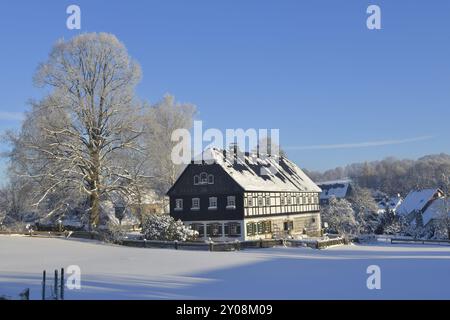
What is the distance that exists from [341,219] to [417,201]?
2375 centimetres

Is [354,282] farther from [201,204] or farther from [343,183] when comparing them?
[343,183]

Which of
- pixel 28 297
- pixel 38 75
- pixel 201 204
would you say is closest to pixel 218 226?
pixel 201 204

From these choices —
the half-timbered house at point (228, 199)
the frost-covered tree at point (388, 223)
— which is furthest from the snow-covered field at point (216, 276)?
the frost-covered tree at point (388, 223)

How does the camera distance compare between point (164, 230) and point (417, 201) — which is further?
point (417, 201)

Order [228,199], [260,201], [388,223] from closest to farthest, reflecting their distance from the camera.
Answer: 1. [228,199]
2. [260,201]
3. [388,223]

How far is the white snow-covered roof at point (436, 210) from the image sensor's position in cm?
5831

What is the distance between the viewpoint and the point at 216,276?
18.9 metres

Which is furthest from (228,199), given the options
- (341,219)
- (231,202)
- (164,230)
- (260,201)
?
(341,219)

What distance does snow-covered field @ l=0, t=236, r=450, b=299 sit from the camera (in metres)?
14.9

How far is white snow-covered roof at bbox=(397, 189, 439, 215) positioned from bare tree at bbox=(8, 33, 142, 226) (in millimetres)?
55490

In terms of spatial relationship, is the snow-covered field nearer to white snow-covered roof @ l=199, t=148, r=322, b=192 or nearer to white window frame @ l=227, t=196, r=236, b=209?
white window frame @ l=227, t=196, r=236, b=209

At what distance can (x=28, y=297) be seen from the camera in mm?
12758

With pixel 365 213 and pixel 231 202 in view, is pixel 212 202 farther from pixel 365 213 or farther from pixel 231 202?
pixel 365 213
